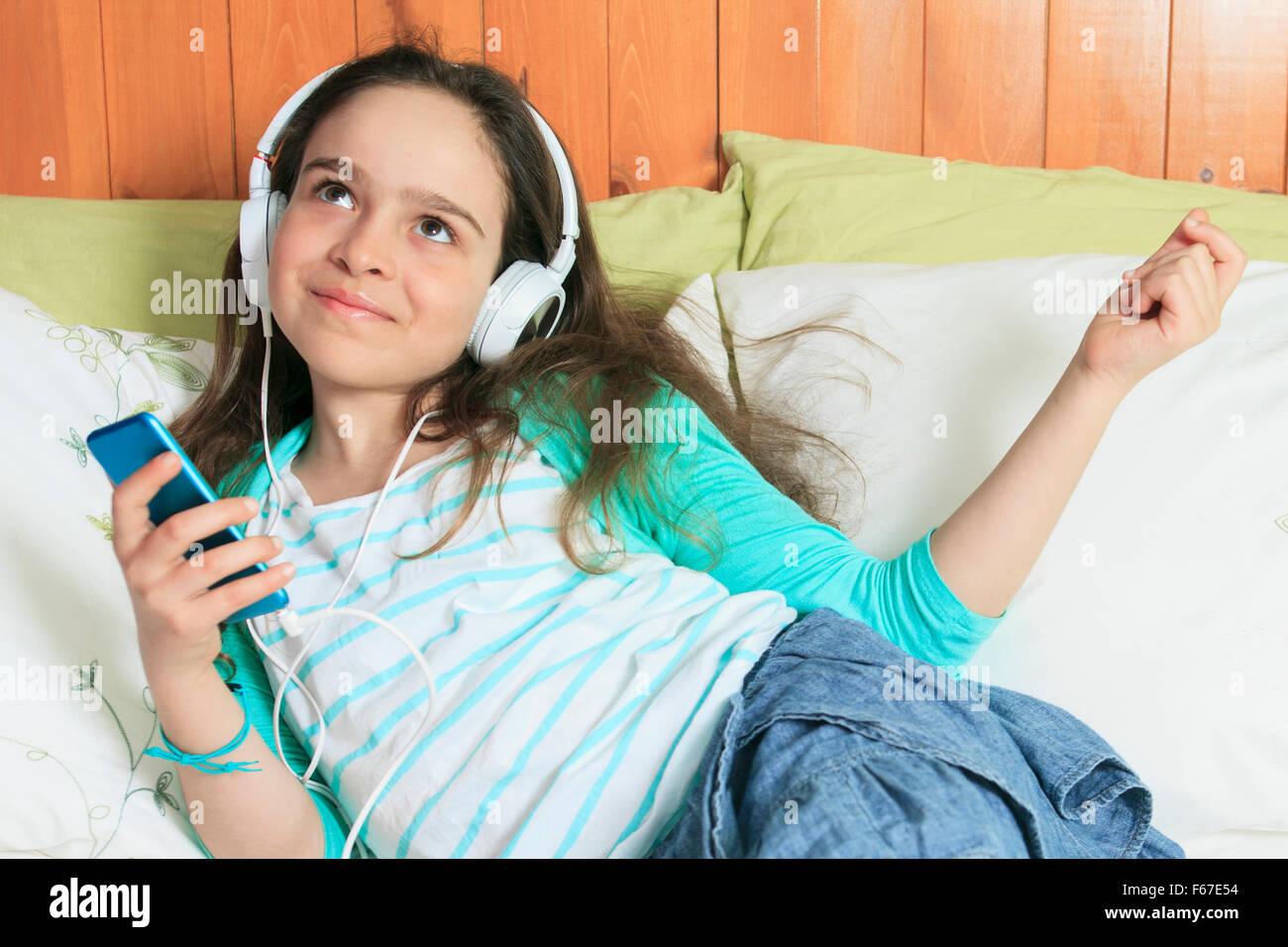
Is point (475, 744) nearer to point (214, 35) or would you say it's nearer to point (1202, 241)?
point (1202, 241)

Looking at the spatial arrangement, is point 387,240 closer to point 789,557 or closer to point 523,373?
point 523,373

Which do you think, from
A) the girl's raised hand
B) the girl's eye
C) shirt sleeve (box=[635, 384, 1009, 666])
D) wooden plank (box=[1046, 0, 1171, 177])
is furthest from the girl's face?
wooden plank (box=[1046, 0, 1171, 177])

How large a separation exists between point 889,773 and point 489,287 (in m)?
0.56

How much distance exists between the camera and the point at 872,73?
4.41 feet

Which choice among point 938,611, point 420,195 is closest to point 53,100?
point 420,195

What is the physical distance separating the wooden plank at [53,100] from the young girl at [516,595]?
0.48 m

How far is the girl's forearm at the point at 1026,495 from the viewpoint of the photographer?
2.70 ft

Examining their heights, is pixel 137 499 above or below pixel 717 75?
below

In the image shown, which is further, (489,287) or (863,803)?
(489,287)

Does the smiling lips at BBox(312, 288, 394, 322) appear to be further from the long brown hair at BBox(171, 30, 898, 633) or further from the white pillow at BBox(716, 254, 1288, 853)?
the white pillow at BBox(716, 254, 1288, 853)

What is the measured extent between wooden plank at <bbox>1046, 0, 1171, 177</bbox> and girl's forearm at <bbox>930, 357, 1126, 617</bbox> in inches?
25.5

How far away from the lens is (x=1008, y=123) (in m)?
1.34

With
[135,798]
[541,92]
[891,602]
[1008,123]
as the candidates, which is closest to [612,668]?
[891,602]

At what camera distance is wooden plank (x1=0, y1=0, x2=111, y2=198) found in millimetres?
1351
